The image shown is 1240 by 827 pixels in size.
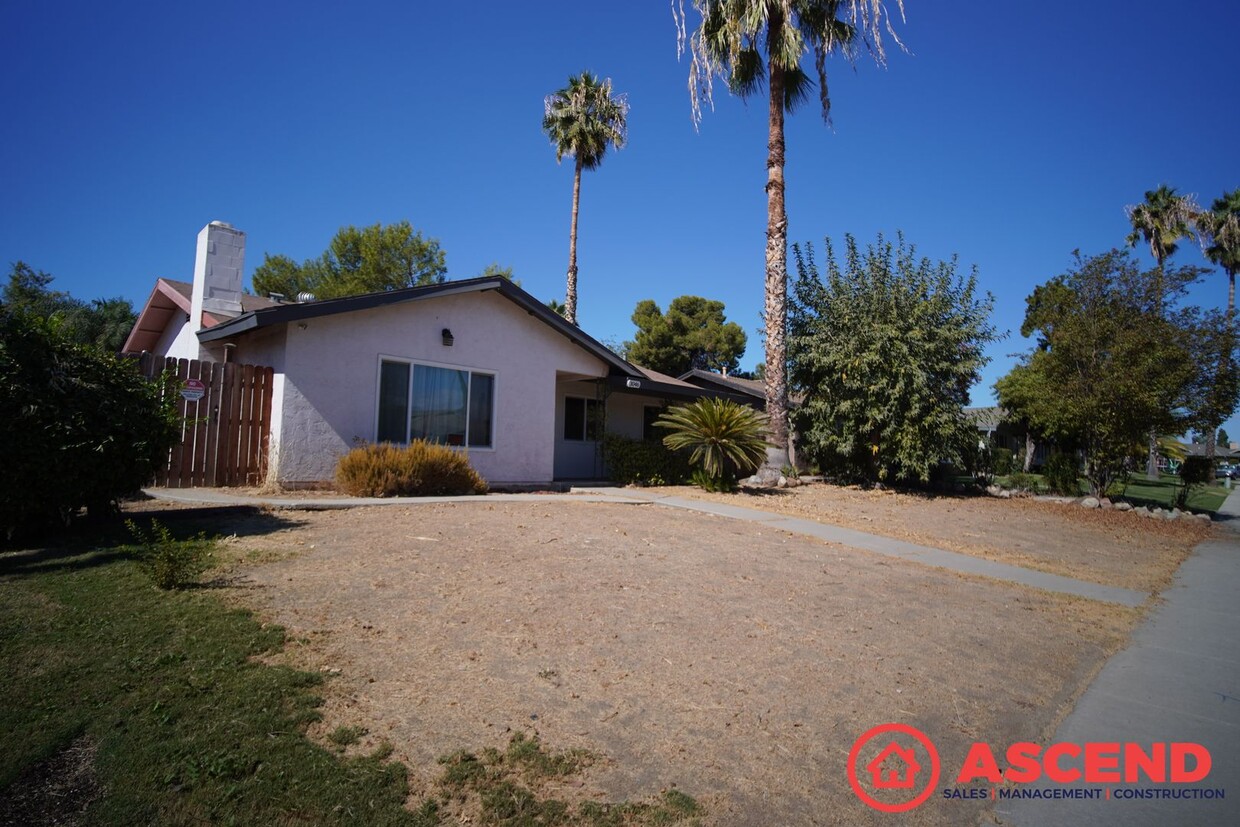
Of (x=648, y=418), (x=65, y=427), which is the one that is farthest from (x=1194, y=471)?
(x=65, y=427)

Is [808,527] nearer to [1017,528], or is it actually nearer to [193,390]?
[1017,528]

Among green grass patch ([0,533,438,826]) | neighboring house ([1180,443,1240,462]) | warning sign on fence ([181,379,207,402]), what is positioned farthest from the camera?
neighboring house ([1180,443,1240,462])

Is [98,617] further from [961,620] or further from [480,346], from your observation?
[480,346]

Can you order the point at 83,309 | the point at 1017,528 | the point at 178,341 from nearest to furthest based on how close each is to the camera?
the point at 1017,528
the point at 178,341
the point at 83,309

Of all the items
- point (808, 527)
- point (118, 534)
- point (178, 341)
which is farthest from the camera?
point (178, 341)

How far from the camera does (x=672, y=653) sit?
448 cm

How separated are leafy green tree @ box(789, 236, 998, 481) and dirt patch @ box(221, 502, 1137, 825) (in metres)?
9.15

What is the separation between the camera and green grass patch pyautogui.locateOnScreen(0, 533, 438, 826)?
8.64ft

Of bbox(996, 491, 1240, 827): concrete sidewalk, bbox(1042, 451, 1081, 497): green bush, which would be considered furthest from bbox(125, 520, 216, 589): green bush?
bbox(1042, 451, 1081, 497): green bush

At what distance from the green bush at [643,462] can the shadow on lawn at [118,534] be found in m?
8.92

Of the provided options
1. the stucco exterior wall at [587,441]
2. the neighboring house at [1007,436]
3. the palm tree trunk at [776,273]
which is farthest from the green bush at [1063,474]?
the stucco exterior wall at [587,441]

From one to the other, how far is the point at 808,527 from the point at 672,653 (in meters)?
6.18

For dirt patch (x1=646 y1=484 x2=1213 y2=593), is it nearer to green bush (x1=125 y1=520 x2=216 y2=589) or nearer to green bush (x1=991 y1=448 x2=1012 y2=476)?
green bush (x1=125 y1=520 x2=216 y2=589)

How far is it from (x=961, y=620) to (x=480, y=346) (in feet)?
34.9
